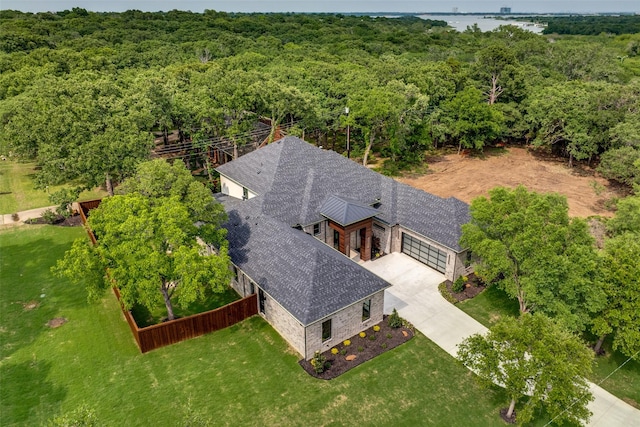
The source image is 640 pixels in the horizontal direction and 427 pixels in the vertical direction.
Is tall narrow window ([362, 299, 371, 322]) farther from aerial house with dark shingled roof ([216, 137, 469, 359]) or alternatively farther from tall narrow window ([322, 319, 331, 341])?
tall narrow window ([322, 319, 331, 341])

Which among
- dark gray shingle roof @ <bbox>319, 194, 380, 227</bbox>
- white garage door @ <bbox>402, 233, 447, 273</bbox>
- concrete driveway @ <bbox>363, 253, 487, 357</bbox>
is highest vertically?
dark gray shingle roof @ <bbox>319, 194, 380, 227</bbox>

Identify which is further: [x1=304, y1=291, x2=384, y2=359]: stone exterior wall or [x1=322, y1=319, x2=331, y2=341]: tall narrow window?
[x1=322, y1=319, x2=331, y2=341]: tall narrow window

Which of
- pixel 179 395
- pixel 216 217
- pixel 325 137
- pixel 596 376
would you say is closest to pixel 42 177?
pixel 216 217

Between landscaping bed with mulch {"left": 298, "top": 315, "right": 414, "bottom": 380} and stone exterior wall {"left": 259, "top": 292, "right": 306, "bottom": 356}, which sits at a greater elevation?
stone exterior wall {"left": 259, "top": 292, "right": 306, "bottom": 356}

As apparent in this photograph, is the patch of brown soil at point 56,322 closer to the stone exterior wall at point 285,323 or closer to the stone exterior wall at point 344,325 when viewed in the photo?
the stone exterior wall at point 285,323

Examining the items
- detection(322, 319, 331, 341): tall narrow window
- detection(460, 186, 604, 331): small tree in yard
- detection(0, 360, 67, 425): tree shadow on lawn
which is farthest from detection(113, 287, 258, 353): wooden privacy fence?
detection(460, 186, 604, 331): small tree in yard

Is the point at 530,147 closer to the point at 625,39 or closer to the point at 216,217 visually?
the point at 216,217
